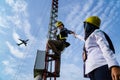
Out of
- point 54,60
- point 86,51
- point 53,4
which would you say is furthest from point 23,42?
point 86,51

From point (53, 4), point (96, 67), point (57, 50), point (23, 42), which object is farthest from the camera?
point (23, 42)

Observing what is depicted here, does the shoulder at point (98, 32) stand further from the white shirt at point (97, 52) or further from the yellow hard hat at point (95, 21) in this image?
the yellow hard hat at point (95, 21)

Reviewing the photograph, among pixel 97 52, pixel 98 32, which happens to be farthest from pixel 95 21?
pixel 97 52

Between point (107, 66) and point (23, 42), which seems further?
point (23, 42)

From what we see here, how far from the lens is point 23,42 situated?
40438mm

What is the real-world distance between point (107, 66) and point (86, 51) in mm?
657

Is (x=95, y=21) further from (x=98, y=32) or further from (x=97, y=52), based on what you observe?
(x=97, y=52)

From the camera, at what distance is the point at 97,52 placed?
436 centimetres

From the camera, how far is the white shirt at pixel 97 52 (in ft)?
13.0

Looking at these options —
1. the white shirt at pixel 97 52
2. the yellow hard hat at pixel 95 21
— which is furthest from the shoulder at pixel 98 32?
the yellow hard hat at pixel 95 21

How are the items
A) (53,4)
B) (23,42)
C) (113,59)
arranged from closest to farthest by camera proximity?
1. (113,59)
2. (53,4)
3. (23,42)

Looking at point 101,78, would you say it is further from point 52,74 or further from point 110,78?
point 52,74

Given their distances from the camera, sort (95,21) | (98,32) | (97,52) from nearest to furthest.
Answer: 1. (97,52)
2. (98,32)
3. (95,21)

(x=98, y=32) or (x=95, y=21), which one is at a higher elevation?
(x=95, y=21)
